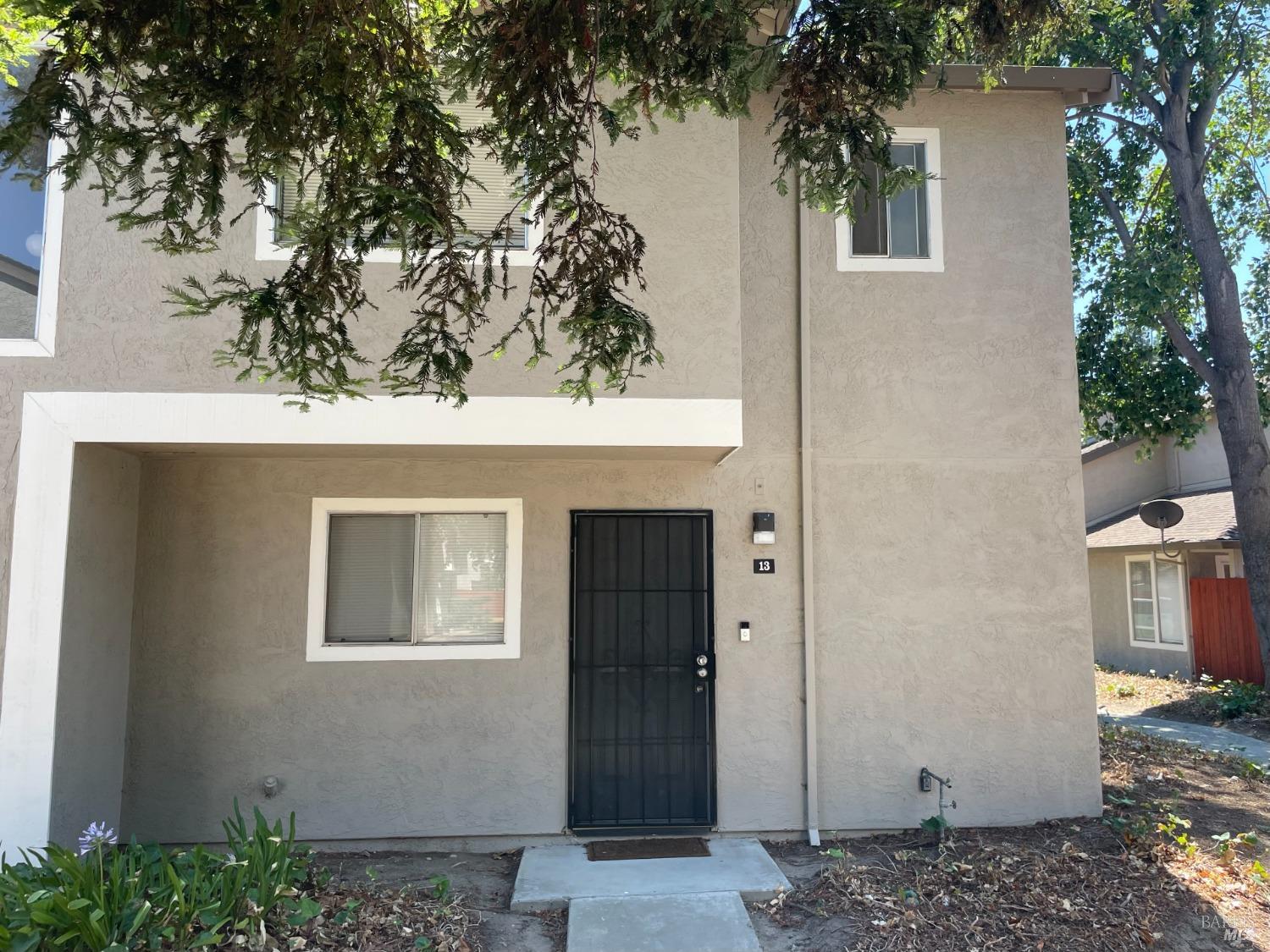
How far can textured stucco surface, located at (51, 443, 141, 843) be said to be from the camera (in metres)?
5.38

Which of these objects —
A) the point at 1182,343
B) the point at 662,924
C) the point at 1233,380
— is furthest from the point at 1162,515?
the point at 662,924

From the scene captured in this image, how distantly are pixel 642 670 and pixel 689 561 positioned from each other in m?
0.88

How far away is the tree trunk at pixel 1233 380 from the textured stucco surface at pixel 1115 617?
4607 mm

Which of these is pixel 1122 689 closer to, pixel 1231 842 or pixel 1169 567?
pixel 1169 567

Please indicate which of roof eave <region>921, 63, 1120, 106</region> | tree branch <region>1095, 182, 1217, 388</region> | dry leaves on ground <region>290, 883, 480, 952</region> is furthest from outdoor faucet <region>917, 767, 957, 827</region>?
tree branch <region>1095, 182, 1217, 388</region>

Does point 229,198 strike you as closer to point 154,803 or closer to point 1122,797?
point 154,803

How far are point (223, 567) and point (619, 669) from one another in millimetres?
2936

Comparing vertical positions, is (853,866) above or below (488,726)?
below

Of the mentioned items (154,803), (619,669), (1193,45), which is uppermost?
(1193,45)

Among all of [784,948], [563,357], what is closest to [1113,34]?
[563,357]

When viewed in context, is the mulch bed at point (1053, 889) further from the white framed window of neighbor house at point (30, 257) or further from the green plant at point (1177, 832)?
the white framed window of neighbor house at point (30, 257)

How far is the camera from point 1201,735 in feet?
34.9

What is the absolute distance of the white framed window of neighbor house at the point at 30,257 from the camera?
5461 millimetres

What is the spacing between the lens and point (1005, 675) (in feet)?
22.0
